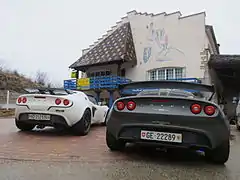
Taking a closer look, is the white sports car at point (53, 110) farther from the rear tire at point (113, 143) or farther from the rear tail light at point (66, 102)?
the rear tire at point (113, 143)

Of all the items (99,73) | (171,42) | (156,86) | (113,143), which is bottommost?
(113,143)

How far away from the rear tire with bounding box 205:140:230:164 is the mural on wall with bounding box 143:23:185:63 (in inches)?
648

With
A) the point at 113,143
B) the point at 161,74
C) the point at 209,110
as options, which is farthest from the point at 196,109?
the point at 161,74

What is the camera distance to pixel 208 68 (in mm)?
18391

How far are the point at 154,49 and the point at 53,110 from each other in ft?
53.8

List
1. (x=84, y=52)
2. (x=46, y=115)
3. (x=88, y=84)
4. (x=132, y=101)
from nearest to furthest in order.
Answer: (x=132, y=101), (x=46, y=115), (x=88, y=84), (x=84, y=52)

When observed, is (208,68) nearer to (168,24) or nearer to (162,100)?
(168,24)

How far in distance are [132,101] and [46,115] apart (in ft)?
8.04

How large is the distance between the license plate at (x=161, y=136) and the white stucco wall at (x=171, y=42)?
51.8 ft

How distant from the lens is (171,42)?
1984cm

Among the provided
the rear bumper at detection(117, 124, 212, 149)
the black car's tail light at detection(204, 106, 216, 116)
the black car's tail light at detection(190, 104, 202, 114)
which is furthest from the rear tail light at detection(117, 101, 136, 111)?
the black car's tail light at detection(204, 106, 216, 116)

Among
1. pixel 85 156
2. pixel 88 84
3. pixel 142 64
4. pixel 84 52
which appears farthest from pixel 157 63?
pixel 85 156

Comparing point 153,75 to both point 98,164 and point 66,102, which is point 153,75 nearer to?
point 66,102

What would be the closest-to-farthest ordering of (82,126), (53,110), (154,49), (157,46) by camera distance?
(53,110) < (82,126) < (157,46) < (154,49)
